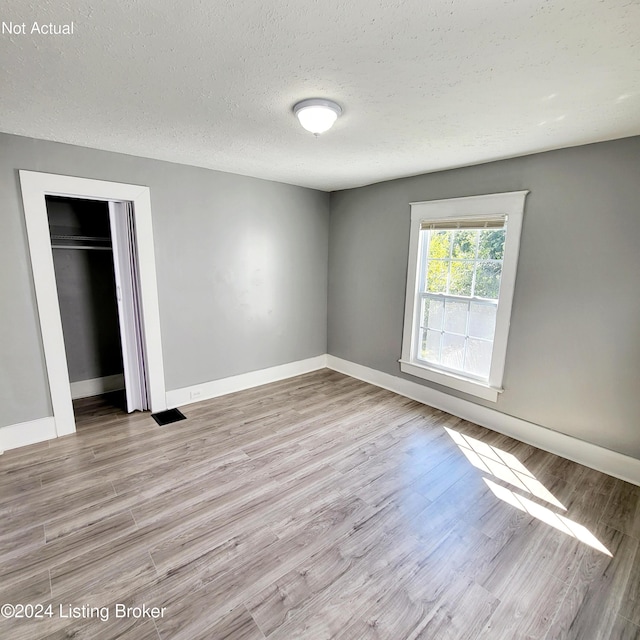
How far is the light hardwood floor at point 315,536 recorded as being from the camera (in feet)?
4.99

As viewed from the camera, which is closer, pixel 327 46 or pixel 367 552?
pixel 327 46

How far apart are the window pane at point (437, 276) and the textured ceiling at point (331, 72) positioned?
1193mm

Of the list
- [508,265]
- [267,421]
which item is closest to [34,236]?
[267,421]

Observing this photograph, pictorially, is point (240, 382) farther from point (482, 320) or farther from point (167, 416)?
point (482, 320)

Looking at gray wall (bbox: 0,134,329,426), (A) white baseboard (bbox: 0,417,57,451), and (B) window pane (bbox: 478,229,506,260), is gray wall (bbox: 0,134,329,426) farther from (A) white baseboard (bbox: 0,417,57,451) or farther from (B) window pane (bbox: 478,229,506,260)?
(B) window pane (bbox: 478,229,506,260)

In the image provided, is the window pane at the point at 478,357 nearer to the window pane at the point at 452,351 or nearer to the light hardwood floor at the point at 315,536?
the window pane at the point at 452,351

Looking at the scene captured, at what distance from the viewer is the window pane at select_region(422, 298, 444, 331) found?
359 centimetres

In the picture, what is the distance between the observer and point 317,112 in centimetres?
188

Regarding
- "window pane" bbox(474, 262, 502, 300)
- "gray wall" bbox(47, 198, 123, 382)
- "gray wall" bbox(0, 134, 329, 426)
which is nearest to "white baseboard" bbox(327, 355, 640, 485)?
"window pane" bbox(474, 262, 502, 300)

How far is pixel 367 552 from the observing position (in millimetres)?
1860

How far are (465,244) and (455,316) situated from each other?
0.73 m

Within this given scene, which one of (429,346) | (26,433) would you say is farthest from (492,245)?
(26,433)

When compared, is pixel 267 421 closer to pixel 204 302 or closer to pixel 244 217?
pixel 204 302

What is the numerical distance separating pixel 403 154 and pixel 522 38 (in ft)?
5.02
